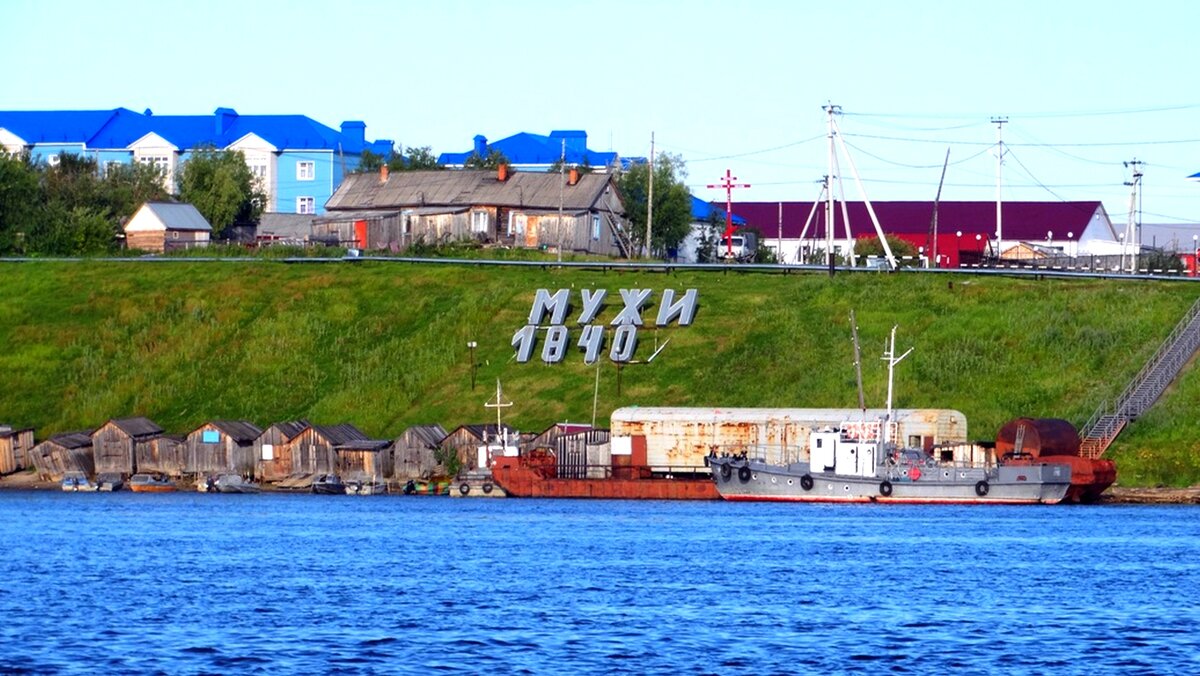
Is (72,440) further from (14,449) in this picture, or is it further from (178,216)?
(178,216)

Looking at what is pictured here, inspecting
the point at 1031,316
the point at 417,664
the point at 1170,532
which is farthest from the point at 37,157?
the point at 417,664

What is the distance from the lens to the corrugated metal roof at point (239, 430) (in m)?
104

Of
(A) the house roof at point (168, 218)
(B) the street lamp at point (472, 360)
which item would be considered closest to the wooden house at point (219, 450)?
(B) the street lamp at point (472, 360)

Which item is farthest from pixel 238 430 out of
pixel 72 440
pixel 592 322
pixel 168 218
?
pixel 168 218

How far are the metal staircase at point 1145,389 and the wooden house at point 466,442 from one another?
98.1 feet

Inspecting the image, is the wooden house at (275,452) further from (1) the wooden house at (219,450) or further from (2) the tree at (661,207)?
(2) the tree at (661,207)

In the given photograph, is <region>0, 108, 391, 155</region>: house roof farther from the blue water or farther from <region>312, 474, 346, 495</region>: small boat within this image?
the blue water

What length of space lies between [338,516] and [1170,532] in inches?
1410

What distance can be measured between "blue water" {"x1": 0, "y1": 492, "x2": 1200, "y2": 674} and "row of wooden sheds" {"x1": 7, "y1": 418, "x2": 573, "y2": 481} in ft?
45.0

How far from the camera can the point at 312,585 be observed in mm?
57500

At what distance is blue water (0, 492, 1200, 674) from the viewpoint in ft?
144

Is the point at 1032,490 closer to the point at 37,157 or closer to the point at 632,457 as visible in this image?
the point at 632,457

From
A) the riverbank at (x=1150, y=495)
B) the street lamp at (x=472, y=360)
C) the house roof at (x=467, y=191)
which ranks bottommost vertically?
the riverbank at (x=1150, y=495)

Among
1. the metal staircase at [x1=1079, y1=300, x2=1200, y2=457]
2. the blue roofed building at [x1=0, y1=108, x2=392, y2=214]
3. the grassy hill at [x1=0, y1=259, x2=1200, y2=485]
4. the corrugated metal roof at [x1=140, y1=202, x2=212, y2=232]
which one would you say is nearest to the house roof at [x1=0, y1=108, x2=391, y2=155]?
the blue roofed building at [x1=0, y1=108, x2=392, y2=214]
